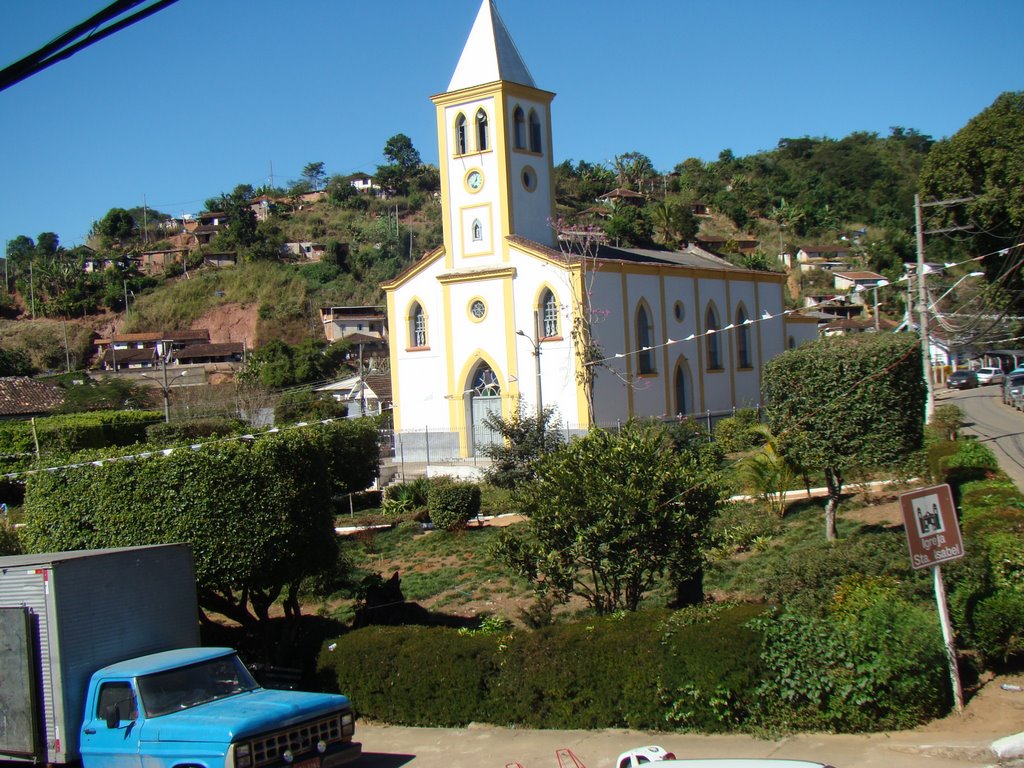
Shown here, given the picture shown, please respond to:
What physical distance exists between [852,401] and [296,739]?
1133cm

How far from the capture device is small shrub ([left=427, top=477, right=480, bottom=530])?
26922mm

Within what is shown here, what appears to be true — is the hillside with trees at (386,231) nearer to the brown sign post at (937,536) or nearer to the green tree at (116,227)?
the green tree at (116,227)

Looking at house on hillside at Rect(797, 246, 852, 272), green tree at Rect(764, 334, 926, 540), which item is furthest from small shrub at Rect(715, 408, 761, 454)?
house on hillside at Rect(797, 246, 852, 272)

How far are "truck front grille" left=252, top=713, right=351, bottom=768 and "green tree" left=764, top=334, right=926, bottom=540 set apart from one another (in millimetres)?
10539

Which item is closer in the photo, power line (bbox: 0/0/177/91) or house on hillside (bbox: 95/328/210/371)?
power line (bbox: 0/0/177/91)

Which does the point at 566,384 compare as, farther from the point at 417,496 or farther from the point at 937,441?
the point at 937,441

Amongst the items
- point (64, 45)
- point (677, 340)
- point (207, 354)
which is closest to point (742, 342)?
point (677, 340)

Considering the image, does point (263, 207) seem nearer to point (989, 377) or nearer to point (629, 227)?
point (629, 227)

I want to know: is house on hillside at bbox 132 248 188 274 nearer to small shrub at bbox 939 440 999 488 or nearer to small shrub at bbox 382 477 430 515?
small shrub at bbox 382 477 430 515

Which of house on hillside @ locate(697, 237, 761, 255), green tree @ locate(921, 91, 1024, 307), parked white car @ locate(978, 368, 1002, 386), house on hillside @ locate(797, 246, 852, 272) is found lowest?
parked white car @ locate(978, 368, 1002, 386)

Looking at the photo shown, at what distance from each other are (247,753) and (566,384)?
26165mm

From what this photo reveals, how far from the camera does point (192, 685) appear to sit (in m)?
10.2

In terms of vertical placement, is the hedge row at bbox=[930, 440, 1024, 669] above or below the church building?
below

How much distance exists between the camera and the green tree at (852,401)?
17.0 meters
